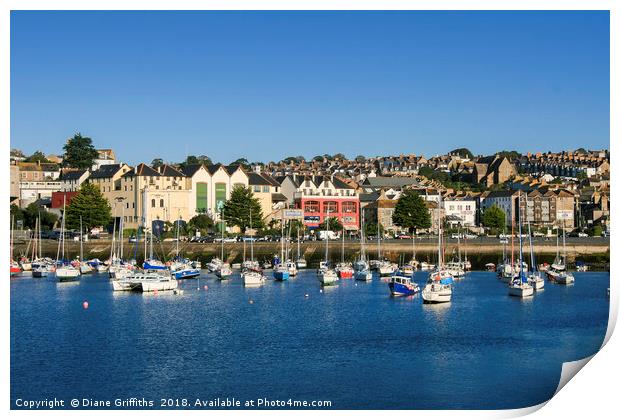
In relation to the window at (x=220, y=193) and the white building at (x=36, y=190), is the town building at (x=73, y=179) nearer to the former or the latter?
the white building at (x=36, y=190)

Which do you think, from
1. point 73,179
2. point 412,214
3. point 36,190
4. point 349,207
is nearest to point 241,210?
point 349,207

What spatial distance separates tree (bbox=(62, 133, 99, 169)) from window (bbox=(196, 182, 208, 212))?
A: 1342cm

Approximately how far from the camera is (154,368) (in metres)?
16.4

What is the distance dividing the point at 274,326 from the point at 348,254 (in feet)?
77.9

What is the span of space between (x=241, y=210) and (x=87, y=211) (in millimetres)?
8034

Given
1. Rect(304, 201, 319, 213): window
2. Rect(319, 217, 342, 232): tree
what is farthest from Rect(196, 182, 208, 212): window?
Rect(319, 217, 342, 232): tree

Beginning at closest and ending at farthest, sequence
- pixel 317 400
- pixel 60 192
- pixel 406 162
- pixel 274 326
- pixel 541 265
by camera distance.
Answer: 1. pixel 317 400
2. pixel 274 326
3. pixel 541 265
4. pixel 60 192
5. pixel 406 162

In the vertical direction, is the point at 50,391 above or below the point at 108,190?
below

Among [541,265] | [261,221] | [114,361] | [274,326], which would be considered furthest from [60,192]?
[114,361]

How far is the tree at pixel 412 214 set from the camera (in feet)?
188

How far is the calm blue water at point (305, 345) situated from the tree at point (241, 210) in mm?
21736

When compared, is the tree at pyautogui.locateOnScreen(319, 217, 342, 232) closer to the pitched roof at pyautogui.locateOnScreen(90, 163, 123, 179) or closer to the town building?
the pitched roof at pyautogui.locateOnScreen(90, 163, 123, 179)

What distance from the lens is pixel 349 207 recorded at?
59.3m

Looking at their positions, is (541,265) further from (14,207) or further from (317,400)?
(14,207)
